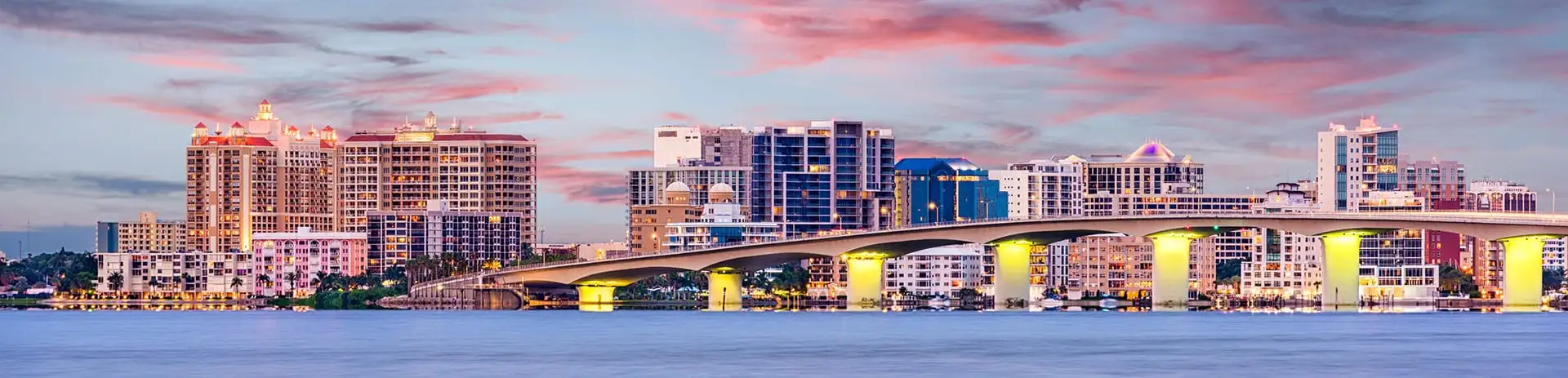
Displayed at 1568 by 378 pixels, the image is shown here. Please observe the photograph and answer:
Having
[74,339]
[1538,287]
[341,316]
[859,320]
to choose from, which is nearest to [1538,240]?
[1538,287]

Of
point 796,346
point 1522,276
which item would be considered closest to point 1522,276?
point 1522,276

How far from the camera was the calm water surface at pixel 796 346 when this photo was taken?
373ft

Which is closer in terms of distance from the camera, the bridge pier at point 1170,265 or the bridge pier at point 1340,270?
the bridge pier at point 1340,270

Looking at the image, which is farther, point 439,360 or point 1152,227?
point 1152,227

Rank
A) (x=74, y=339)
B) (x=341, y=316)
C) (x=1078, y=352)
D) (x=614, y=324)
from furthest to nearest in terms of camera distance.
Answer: (x=341, y=316)
(x=614, y=324)
(x=74, y=339)
(x=1078, y=352)

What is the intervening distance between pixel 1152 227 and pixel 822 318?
26847 millimetres

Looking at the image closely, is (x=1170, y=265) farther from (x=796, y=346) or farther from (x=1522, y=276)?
(x=796, y=346)

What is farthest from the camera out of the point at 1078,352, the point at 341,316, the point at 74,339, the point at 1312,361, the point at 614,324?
the point at 341,316

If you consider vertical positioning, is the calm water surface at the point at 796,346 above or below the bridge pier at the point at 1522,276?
below

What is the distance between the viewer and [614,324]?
170 meters

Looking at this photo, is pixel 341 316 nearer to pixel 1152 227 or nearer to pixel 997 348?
pixel 1152 227

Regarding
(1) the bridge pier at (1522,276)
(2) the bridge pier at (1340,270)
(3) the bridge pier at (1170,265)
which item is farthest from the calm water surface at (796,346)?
(3) the bridge pier at (1170,265)

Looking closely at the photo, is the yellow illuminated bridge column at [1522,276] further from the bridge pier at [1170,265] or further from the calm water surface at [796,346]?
the bridge pier at [1170,265]

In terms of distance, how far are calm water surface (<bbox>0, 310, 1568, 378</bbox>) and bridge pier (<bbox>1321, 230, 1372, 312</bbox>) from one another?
7014 millimetres
